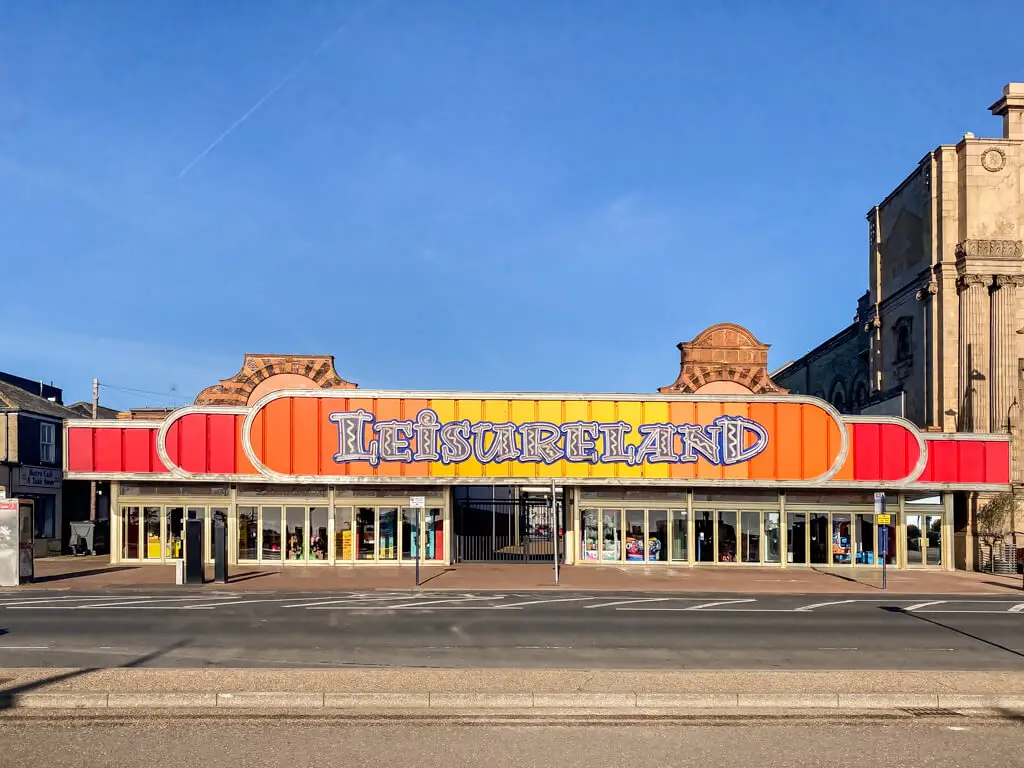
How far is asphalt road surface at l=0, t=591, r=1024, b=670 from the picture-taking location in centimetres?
1638

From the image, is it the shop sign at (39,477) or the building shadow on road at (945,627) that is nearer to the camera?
the building shadow on road at (945,627)

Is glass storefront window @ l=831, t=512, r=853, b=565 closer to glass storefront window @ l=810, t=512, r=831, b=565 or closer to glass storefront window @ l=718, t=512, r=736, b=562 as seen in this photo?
glass storefront window @ l=810, t=512, r=831, b=565

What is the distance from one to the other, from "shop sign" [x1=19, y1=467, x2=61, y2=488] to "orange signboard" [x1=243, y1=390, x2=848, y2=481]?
565 inches

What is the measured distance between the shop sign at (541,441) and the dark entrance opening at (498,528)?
9.87 ft

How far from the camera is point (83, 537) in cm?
4272

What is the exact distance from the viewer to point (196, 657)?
53.7ft

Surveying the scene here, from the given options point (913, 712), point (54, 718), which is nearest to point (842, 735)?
point (913, 712)

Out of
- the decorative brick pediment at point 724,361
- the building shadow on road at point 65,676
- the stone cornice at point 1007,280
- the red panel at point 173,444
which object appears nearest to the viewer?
the building shadow on road at point 65,676

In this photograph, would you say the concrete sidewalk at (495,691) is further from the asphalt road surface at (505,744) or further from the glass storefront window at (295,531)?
the glass storefront window at (295,531)

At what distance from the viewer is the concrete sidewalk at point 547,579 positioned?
29.6 metres

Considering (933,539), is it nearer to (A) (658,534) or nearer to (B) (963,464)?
(B) (963,464)

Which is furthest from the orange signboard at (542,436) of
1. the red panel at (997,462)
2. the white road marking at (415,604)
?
the white road marking at (415,604)

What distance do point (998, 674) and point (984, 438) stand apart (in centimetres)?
2659

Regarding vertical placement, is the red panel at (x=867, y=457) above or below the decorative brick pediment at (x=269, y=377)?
below
